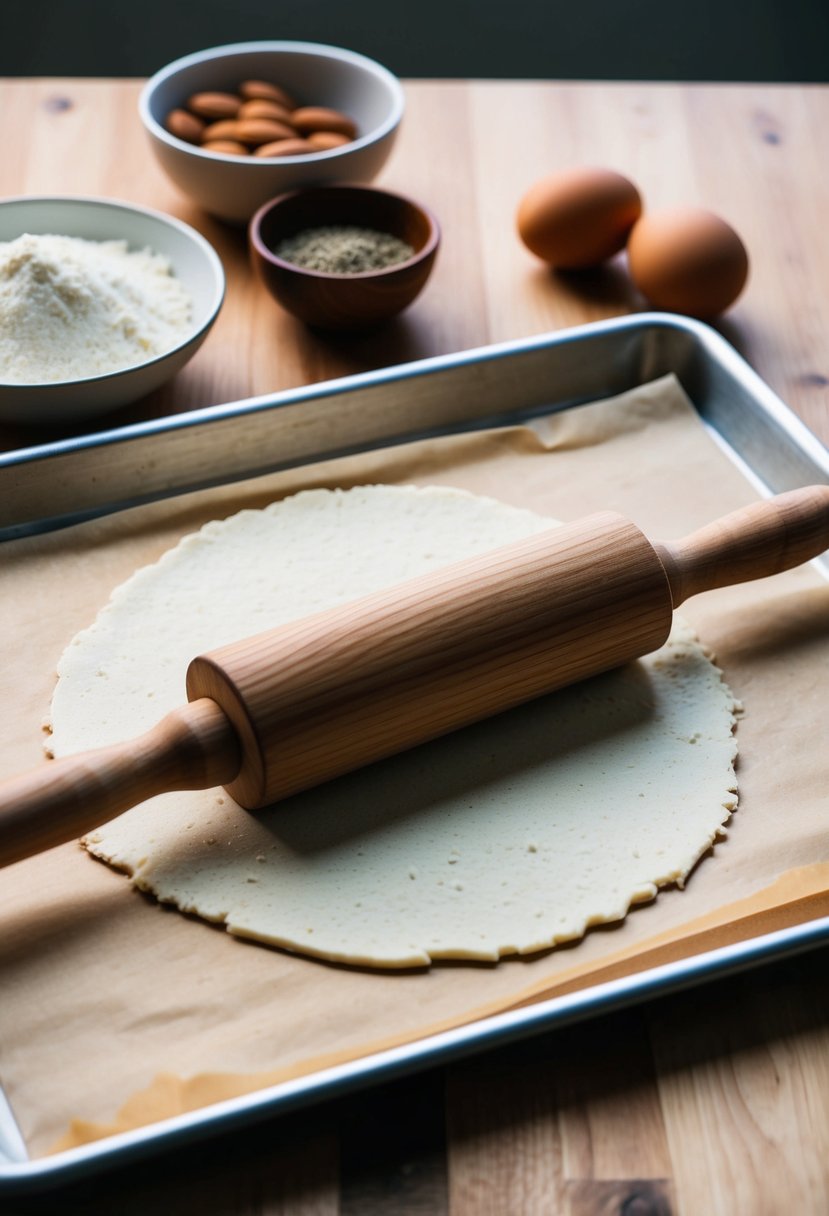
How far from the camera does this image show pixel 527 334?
146 centimetres

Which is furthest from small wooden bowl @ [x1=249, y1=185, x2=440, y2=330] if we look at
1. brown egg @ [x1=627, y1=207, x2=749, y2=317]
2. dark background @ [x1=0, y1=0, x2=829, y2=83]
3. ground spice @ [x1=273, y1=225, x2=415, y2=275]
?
dark background @ [x1=0, y1=0, x2=829, y2=83]

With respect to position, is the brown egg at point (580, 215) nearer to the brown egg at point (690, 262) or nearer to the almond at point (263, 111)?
the brown egg at point (690, 262)

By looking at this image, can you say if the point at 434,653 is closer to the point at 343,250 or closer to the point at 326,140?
the point at 343,250

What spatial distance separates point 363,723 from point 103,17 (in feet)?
8.82

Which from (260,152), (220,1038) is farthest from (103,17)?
(220,1038)

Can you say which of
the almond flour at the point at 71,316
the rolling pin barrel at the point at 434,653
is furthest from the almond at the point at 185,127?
the rolling pin barrel at the point at 434,653

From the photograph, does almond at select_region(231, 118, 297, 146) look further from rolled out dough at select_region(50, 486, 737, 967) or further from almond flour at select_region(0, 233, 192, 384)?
rolled out dough at select_region(50, 486, 737, 967)

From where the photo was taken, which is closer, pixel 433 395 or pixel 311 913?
pixel 311 913

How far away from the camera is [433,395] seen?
1263 mm

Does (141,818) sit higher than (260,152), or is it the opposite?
(260,152)

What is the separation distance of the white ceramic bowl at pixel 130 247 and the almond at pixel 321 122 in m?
0.29

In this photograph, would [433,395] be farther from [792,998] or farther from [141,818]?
[792,998]

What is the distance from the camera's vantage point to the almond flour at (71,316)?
46.3 inches

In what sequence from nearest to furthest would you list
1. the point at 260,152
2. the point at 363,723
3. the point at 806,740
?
the point at 363,723
the point at 806,740
the point at 260,152
